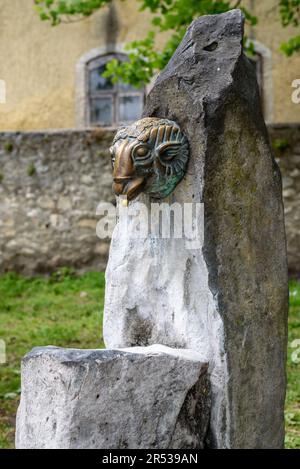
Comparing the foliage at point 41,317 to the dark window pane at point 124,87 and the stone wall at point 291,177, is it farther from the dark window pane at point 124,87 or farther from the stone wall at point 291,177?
the dark window pane at point 124,87

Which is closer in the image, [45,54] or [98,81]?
[45,54]

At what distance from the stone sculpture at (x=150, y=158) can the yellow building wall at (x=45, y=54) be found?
402 inches

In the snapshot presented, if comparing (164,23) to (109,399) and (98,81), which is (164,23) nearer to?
(98,81)

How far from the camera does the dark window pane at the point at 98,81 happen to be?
508 inches

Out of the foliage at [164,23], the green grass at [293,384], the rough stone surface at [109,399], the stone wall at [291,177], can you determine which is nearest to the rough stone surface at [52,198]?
the foliage at [164,23]

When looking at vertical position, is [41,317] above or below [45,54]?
below

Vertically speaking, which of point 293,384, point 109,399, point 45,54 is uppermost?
point 45,54

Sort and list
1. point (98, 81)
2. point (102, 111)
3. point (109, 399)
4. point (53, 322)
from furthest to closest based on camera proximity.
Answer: point (102, 111)
point (98, 81)
point (53, 322)
point (109, 399)

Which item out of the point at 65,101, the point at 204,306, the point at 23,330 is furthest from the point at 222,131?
the point at 65,101

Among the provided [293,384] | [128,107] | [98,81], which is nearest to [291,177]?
[293,384]

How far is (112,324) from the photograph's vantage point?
9.48 ft

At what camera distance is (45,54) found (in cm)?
1273

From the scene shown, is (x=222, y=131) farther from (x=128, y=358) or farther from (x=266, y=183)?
(x=128, y=358)

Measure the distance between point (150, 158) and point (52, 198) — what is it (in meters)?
6.95
